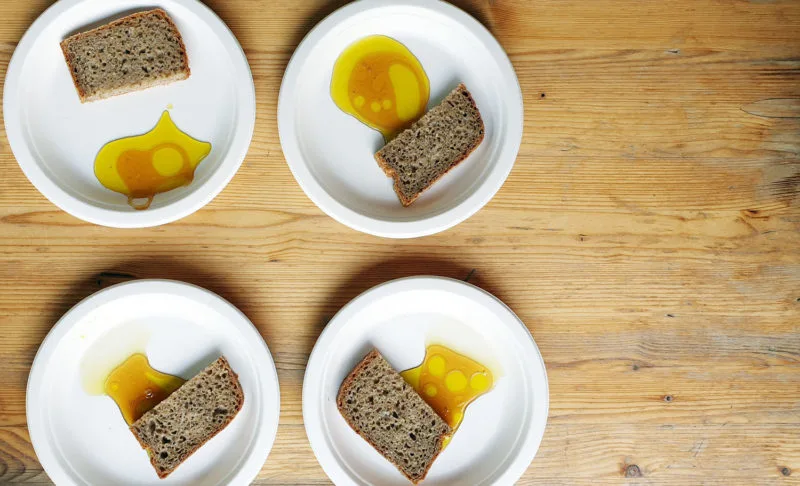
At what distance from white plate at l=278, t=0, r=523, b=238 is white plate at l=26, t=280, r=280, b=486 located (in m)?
0.41

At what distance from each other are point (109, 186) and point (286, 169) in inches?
16.9

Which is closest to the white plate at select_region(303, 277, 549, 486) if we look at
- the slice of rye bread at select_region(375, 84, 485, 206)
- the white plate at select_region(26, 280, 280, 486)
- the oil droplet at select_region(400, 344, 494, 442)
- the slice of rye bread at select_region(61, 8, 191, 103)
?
the oil droplet at select_region(400, 344, 494, 442)

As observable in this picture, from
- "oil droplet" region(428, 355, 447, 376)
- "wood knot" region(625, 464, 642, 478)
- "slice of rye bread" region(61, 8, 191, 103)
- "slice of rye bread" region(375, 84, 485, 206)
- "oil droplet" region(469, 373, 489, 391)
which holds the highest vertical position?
"slice of rye bread" region(61, 8, 191, 103)

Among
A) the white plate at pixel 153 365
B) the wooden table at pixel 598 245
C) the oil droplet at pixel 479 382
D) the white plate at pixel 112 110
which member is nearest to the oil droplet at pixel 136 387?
the white plate at pixel 153 365

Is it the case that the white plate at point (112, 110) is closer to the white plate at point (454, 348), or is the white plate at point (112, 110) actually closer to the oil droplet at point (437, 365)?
the white plate at point (454, 348)

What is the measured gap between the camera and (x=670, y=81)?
162 centimetres

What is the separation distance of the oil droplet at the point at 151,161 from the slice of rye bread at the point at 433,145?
467 mm

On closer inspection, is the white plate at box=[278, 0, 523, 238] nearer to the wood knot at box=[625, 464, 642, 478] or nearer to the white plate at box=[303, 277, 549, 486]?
the white plate at box=[303, 277, 549, 486]

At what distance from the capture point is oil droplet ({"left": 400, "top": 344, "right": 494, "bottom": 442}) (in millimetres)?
1549

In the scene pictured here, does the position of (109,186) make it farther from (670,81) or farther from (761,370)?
(761,370)

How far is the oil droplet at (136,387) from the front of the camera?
1.50 meters

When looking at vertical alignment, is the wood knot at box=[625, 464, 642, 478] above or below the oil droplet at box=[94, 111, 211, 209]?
below

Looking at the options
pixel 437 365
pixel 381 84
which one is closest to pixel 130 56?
pixel 381 84

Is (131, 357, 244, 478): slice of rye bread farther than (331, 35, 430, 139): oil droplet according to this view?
No
